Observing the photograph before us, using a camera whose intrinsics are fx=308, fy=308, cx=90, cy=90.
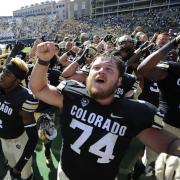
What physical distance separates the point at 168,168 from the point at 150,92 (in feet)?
10.5

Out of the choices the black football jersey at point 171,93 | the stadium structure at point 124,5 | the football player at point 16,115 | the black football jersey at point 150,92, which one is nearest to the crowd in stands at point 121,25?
the stadium structure at point 124,5

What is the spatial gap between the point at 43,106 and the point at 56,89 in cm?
266

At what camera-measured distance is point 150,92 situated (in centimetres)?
497

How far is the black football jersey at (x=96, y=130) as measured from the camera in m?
2.31

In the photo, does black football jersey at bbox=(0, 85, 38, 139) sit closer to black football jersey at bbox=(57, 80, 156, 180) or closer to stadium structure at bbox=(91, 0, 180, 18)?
black football jersey at bbox=(57, 80, 156, 180)

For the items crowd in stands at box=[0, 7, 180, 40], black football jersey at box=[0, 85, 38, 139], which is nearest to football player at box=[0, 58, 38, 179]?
Result: black football jersey at box=[0, 85, 38, 139]

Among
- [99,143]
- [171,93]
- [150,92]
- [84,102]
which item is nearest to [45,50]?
[84,102]

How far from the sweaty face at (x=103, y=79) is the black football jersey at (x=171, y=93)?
1182 millimetres

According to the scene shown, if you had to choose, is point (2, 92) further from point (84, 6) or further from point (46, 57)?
point (84, 6)

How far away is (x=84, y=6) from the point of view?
250 feet

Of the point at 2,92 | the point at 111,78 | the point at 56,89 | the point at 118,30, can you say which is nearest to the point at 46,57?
the point at 56,89

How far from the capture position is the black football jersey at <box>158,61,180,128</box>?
345cm

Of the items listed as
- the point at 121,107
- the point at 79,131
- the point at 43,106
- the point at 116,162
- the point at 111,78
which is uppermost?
the point at 111,78

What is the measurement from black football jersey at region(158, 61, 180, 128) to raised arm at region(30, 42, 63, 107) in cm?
142
